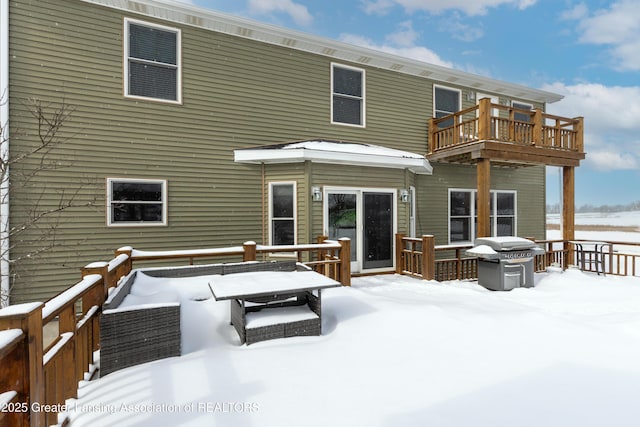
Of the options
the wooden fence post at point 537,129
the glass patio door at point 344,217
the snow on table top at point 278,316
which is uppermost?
the wooden fence post at point 537,129

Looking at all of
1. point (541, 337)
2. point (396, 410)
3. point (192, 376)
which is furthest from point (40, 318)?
point (541, 337)

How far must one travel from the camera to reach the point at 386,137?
9.14 metres

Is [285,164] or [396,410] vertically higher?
[285,164]

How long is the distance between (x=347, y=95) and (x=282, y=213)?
4.00 metres

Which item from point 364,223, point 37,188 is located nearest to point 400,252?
point 364,223

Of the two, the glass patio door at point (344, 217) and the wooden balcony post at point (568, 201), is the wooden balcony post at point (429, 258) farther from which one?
the wooden balcony post at point (568, 201)

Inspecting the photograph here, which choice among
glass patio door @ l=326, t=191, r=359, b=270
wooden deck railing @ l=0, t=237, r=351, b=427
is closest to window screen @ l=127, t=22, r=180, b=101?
glass patio door @ l=326, t=191, r=359, b=270

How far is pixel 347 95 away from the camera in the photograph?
342 inches

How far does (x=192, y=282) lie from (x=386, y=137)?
22.7ft

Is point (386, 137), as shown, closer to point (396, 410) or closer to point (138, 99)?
point (138, 99)

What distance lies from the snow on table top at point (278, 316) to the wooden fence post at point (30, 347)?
1.86 metres

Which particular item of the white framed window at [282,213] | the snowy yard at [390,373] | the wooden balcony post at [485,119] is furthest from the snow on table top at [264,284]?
the wooden balcony post at [485,119]

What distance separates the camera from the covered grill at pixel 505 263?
20.2 feet

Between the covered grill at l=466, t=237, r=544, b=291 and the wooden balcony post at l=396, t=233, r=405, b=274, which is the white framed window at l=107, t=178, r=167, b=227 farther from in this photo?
the covered grill at l=466, t=237, r=544, b=291
